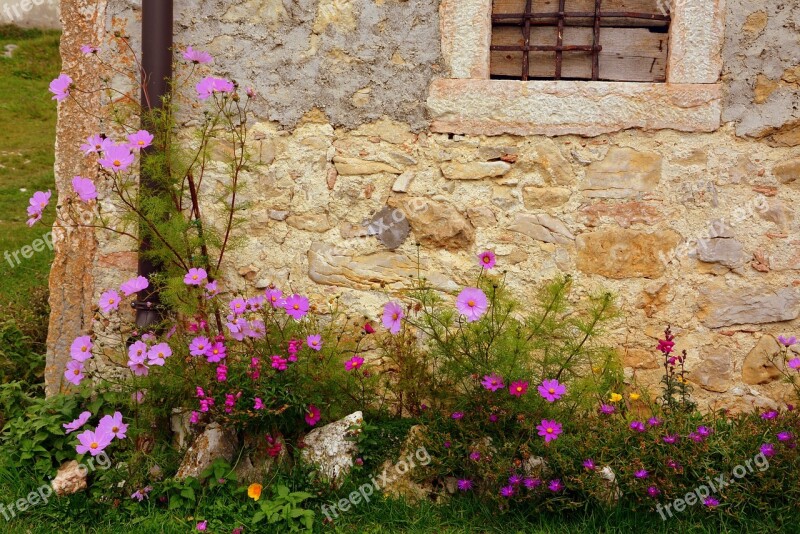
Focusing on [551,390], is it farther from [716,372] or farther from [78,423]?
[78,423]

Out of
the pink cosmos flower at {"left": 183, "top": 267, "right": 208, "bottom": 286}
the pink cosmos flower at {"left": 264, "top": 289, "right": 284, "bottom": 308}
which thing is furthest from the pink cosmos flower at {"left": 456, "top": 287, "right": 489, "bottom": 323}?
the pink cosmos flower at {"left": 183, "top": 267, "right": 208, "bottom": 286}

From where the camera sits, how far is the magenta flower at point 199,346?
288 cm

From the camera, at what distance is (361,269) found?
11.2 feet

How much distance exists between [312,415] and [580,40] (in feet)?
7.15

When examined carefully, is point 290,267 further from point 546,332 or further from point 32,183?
point 32,183

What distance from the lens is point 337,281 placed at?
342cm

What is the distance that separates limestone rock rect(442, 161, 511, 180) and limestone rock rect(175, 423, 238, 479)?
5.08ft

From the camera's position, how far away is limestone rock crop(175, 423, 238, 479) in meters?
2.87

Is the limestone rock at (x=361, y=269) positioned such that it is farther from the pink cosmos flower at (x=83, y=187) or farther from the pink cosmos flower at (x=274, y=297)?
the pink cosmos flower at (x=83, y=187)

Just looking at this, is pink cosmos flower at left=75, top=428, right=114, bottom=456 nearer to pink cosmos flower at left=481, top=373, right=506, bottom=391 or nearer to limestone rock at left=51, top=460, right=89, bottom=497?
limestone rock at left=51, top=460, right=89, bottom=497

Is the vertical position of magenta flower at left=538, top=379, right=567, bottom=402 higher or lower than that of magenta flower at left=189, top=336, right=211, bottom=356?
lower

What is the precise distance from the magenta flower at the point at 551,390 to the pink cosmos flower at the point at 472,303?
0.38 metres

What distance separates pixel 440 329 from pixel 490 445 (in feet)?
2.02

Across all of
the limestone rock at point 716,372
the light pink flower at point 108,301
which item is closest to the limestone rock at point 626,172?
the limestone rock at point 716,372
